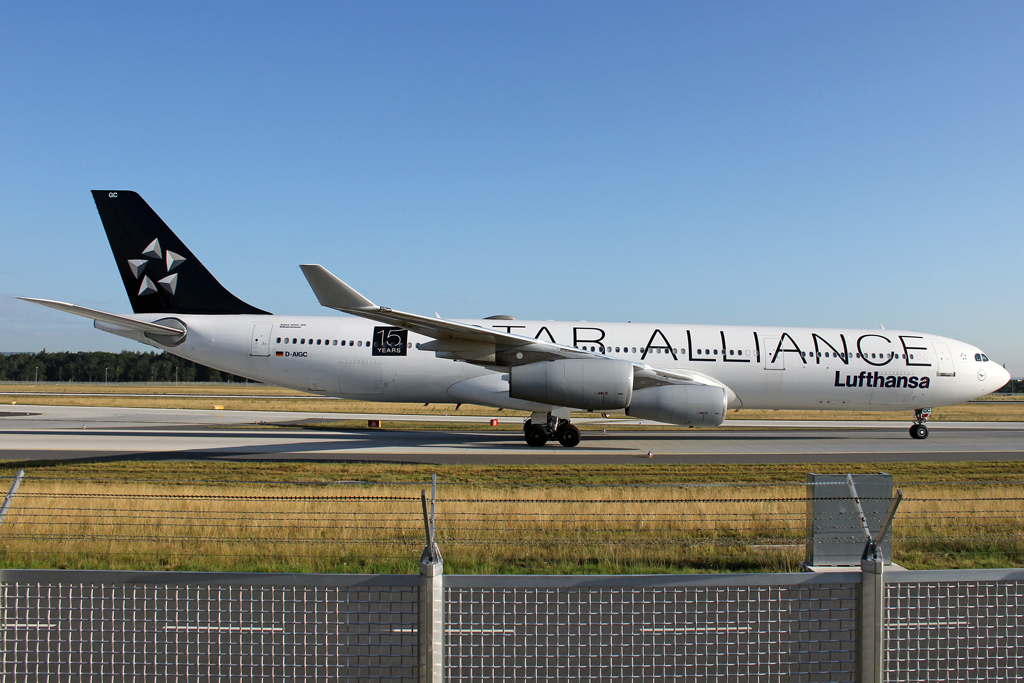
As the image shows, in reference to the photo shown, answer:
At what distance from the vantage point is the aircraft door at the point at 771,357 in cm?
2023

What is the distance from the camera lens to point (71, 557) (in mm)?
6953

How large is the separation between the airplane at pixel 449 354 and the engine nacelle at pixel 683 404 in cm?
122

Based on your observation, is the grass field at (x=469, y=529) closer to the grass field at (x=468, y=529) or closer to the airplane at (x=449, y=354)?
the grass field at (x=468, y=529)

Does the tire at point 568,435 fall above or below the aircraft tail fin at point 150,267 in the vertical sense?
below

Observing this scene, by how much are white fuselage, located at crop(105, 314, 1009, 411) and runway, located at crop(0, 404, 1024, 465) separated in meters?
1.58

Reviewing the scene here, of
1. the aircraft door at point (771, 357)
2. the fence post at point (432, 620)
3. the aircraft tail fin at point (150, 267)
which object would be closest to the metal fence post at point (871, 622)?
the fence post at point (432, 620)

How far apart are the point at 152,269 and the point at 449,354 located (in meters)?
10.5

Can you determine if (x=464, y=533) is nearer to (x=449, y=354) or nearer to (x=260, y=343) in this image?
(x=449, y=354)

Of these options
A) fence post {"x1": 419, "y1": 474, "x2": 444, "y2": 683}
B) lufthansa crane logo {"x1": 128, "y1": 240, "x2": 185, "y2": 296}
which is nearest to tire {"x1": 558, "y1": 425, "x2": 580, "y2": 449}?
lufthansa crane logo {"x1": 128, "y1": 240, "x2": 185, "y2": 296}

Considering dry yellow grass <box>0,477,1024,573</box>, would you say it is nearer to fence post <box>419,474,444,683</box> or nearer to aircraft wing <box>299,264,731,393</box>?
fence post <box>419,474,444,683</box>

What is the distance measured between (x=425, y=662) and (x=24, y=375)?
149m

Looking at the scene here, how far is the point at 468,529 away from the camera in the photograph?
792 centimetres

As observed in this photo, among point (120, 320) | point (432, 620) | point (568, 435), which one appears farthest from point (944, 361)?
point (120, 320)

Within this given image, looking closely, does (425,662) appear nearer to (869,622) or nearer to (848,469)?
(869,622)
